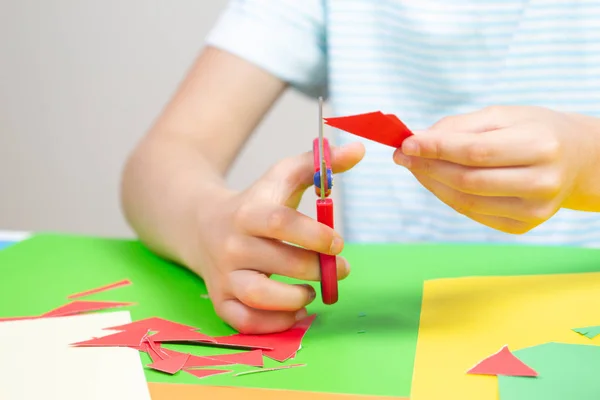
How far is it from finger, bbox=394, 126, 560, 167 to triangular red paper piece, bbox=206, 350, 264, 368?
176 mm

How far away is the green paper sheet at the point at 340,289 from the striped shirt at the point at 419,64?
22 centimetres

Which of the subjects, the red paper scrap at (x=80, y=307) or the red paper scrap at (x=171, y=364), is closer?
the red paper scrap at (x=171, y=364)

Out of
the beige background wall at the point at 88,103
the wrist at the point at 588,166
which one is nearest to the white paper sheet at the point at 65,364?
the wrist at the point at 588,166

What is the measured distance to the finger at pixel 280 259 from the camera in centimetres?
57

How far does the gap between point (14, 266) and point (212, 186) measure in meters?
0.23

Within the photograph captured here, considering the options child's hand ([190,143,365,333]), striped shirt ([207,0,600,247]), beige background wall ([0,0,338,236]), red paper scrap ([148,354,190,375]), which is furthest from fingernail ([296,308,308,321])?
beige background wall ([0,0,338,236])

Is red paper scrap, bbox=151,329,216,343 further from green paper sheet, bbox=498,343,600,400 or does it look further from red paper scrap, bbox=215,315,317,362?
green paper sheet, bbox=498,343,600,400

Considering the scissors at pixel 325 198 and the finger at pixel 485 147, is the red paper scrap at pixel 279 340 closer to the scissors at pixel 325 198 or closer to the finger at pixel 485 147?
the scissors at pixel 325 198

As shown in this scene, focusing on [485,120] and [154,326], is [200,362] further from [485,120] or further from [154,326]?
[485,120]

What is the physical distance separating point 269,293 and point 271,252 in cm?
3

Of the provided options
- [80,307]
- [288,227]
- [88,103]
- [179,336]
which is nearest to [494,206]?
[288,227]

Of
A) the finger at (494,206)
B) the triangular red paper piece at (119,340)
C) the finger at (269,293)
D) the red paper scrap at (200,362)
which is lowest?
the red paper scrap at (200,362)

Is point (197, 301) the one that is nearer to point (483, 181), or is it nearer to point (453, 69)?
point (483, 181)

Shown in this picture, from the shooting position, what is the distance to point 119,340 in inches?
22.3
